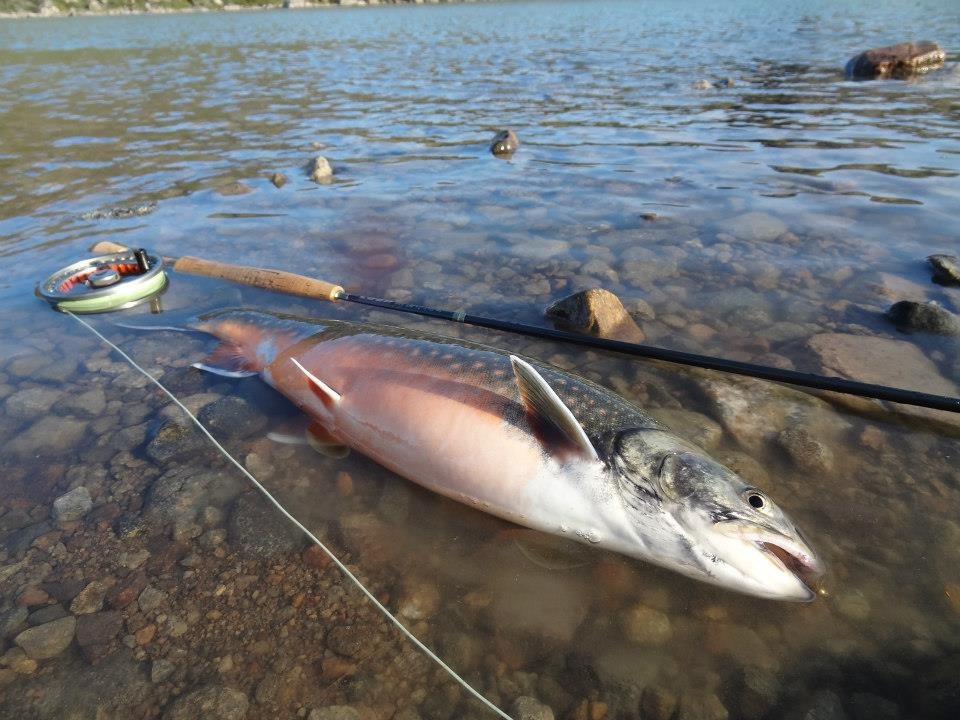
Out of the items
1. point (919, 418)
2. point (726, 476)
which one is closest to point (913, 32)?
point (919, 418)

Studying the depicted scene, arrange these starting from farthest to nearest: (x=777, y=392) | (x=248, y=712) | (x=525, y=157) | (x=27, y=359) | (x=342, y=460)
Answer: (x=525, y=157), (x=27, y=359), (x=777, y=392), (x=342, y=460), (x=248, y=712)

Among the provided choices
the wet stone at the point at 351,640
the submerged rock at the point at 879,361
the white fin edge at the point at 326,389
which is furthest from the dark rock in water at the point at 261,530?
the submerged rock at the point at 879,361

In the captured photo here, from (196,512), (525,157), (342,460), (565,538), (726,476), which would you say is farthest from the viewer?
(525,157)

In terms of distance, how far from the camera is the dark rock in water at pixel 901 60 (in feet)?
55.2

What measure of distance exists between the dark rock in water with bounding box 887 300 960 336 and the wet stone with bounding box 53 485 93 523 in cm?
603

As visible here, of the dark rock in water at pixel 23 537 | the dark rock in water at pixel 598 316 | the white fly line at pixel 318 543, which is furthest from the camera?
the dark rock in water at pixel 598 316

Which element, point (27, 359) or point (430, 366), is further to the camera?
point (27, 359)

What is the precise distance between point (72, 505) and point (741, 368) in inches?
165

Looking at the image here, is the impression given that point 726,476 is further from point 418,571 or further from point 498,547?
point 418,571

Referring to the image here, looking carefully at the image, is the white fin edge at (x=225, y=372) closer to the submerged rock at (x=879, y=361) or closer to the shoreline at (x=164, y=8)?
the submerged rock at (x=879, y=361)

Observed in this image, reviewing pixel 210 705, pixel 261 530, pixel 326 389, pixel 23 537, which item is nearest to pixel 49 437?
pixel 23 537

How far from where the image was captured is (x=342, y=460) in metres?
3.67

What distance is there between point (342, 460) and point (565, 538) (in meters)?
1.51

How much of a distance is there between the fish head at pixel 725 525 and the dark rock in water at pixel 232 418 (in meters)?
2.57
